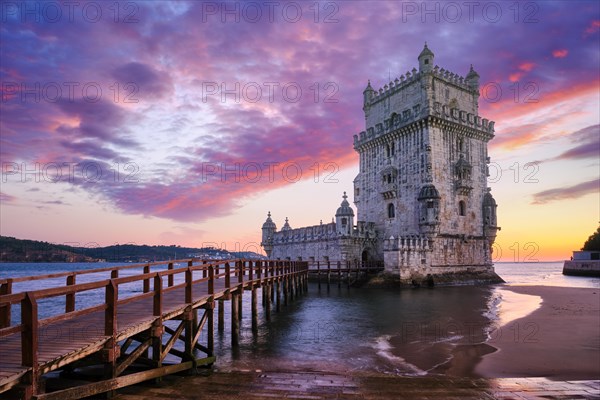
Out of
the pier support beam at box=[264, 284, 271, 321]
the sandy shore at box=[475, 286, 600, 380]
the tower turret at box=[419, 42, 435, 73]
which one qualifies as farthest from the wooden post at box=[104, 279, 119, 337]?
the tower turret at box=[419, 42, 435, 73]

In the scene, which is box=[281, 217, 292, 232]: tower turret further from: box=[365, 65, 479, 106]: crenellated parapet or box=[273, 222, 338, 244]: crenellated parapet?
box=[365, 65, 479, 106]: crenellated parapet

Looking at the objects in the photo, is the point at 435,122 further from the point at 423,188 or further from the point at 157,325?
the point at 157,325

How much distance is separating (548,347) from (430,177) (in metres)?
25.5

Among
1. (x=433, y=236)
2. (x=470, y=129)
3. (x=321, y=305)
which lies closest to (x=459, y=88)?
(x=470, y=129)

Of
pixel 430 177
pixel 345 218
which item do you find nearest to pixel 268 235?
pixel 345 218

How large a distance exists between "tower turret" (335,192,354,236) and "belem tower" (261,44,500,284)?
104mm

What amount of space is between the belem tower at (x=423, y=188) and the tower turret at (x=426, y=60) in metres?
0.10

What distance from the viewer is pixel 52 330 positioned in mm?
8008

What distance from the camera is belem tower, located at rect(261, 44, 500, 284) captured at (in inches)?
1524

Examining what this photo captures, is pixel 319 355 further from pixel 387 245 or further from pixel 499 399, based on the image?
pixel 387 245

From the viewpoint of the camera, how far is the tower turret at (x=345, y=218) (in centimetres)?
4269

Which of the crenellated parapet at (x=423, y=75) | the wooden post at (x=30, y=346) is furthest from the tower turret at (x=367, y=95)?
the wooden post at (x=30, y=346)

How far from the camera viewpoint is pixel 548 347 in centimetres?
1465

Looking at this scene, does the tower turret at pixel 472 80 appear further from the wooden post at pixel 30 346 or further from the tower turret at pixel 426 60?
the wooden post at pixel 30 346
